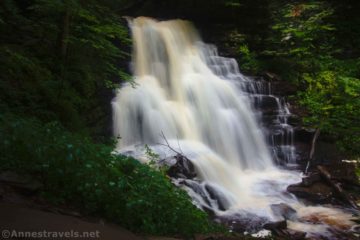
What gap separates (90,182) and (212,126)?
7879 mm

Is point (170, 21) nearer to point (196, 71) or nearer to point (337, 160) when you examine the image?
point (196, 71)

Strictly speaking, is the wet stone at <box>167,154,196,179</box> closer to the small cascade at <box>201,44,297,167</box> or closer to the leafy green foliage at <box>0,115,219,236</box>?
the leafy green foliage at <box>0,115,219,236</box>

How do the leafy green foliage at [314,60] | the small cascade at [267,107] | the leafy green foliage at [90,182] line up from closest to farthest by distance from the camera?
the leafy green foliage at [90,182]
the small cascade at [267,107]
the leafy green foliage at [314,60]

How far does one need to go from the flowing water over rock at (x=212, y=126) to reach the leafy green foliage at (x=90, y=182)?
314 cm

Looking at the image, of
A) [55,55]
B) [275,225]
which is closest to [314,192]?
[275,225]

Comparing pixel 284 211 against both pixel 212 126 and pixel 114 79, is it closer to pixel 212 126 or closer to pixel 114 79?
pixel 212 126

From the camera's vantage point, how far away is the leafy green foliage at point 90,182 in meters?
4.13

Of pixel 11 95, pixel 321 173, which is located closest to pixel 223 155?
pixel 321 173

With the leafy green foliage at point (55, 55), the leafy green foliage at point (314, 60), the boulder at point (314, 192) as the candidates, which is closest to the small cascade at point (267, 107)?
the leafy green foliage at point (314, 60)

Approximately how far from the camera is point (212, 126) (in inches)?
464

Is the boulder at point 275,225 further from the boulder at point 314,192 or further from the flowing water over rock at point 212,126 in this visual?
the boulder at point 314,192

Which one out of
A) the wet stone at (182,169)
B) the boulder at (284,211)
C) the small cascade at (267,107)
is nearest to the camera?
the boulder at (284,211)

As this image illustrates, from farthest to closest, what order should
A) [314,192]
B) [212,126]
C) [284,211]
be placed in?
[212,126], [314,192], [284,211]

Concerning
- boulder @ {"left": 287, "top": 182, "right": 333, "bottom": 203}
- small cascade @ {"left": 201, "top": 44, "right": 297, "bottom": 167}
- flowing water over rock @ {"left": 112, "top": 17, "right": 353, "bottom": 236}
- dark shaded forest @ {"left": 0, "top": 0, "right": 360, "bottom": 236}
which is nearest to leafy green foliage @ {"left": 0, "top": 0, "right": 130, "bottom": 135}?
dark shaded forest @ {"left": 0, "top": 0, "right": 360, "bottom": 236}
